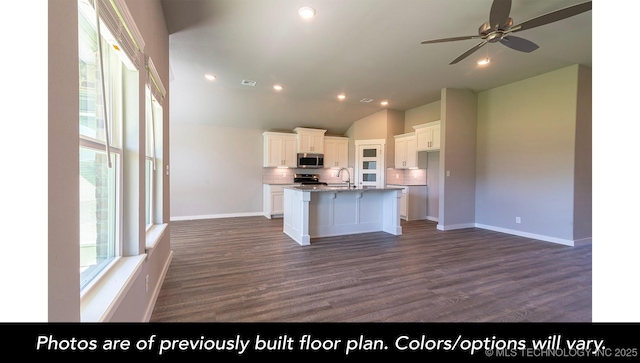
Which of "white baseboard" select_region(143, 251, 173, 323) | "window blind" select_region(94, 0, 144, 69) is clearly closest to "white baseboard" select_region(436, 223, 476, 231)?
"white baseboard" select_region(143, 251, 173, 323)

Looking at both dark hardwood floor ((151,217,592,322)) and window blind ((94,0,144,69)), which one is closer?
window blind ((94,0,144,69))

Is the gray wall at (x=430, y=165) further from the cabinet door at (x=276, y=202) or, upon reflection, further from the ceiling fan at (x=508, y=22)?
the cabinet door at (x=276, y=202)

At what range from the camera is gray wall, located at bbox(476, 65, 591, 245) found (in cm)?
401

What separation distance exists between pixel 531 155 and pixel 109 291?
6.13 m

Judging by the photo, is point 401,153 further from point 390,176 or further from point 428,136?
point 428,136

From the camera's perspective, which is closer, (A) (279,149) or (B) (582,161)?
(B) (582,161)

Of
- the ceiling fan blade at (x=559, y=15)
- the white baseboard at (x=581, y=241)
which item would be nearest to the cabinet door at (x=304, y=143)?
the ceiling fan blade at (x=559, y=15)

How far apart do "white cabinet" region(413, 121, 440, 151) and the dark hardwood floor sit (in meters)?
2.30

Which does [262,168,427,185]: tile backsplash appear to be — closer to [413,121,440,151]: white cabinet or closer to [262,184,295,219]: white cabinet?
[262,184,295,219]: white cabinet

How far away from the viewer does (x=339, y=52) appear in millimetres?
3510

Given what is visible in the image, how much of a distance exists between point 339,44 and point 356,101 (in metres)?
2.70

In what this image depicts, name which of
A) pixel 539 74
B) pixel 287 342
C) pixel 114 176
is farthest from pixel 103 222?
pixel 539 74

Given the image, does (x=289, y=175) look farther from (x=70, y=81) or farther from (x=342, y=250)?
(x=70, y=81)

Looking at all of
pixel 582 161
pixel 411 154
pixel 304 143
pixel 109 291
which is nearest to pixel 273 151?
pixel 304 143
